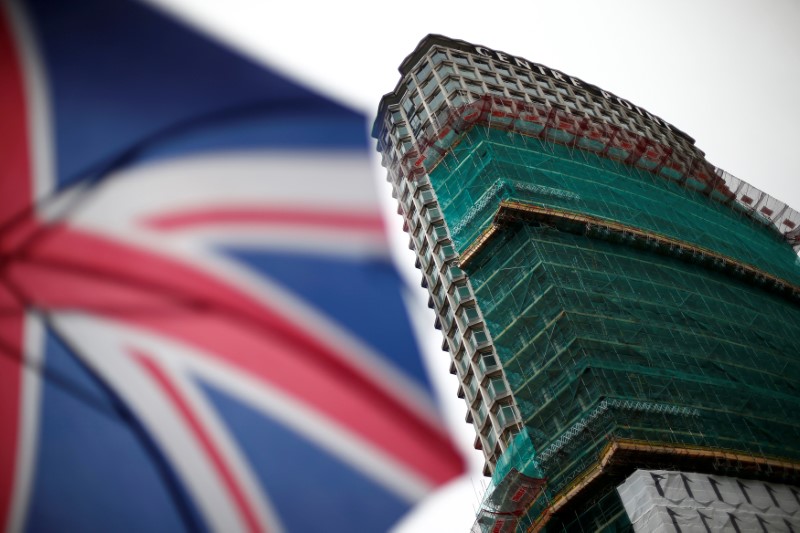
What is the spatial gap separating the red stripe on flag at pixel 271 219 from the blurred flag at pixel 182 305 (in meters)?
0.02

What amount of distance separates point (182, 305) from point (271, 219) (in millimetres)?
1214

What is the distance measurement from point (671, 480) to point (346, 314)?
18512 millimetres

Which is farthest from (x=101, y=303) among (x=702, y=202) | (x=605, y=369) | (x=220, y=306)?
(x=702, y=202)

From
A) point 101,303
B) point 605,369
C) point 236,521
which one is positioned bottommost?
point 236,521

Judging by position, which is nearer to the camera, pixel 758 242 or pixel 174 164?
pixel 174 164

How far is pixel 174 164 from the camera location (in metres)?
6.67

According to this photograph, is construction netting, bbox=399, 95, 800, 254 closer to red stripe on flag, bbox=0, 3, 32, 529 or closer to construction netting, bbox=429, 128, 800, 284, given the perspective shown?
construction netting, bbox=429, 128, 800, 284

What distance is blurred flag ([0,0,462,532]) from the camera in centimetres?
571

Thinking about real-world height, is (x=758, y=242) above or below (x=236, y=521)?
above

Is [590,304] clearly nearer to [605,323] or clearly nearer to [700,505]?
[605,323]

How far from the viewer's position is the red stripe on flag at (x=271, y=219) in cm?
666

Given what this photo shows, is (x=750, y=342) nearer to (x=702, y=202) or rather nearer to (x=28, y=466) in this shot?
(x=702, y=202)

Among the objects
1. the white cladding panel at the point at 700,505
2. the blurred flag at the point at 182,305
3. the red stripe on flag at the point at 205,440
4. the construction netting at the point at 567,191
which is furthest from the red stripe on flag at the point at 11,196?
the construction netting at the point at 567,191

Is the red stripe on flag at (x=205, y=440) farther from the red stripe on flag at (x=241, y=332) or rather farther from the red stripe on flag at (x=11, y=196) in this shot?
the red stripe on flag at (x=11, y=196)
